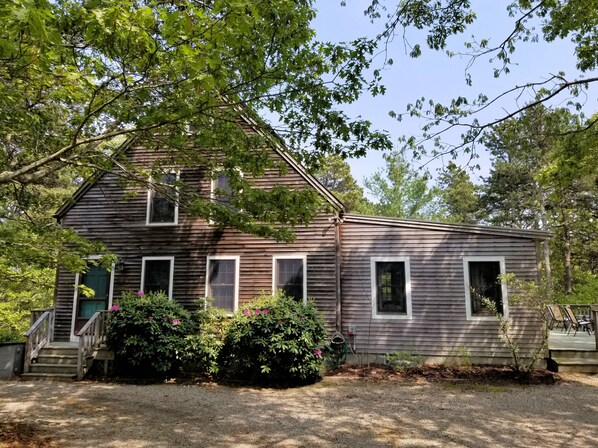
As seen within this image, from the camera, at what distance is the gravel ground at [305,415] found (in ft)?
18.2

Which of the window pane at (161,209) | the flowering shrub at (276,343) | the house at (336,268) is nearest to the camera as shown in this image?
the flowering shrub at (276,343)

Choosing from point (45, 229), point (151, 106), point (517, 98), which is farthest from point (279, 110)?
point (45, 229)

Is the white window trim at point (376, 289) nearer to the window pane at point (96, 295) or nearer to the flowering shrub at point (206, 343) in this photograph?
the flowering shrub at point (206, 343)

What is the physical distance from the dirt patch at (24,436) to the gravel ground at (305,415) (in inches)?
0.5

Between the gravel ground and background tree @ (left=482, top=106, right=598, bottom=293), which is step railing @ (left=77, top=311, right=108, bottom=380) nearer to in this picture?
the gravel ground

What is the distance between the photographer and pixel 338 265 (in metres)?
11.8

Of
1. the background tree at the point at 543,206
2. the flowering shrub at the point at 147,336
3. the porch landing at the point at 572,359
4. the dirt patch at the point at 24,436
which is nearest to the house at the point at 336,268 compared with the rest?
the porch landing at the point at 572,359

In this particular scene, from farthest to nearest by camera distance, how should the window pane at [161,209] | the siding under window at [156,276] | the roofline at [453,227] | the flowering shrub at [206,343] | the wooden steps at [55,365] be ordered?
the window pane at [161,209] → the siding under window at [156,276] → the roofline at [453,227] → the wooden steps at [55,365] → the flowering shrub at [206,343]

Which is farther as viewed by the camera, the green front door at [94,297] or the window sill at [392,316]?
the green front door at [94,297]

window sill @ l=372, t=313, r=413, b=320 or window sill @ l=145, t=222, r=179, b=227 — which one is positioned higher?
window sill @ l=145, t=222, r=179, b=227

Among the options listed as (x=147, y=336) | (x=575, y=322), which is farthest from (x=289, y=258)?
(x=575, y=322)

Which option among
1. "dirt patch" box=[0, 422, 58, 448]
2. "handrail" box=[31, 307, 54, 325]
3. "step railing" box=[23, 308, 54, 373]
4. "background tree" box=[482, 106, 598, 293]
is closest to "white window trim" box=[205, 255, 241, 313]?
"step railing" box=[23, 308, 54, 373]

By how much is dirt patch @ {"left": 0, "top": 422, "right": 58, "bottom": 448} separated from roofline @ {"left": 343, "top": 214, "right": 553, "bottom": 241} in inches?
346

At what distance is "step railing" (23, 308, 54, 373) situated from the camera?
10.6 m
